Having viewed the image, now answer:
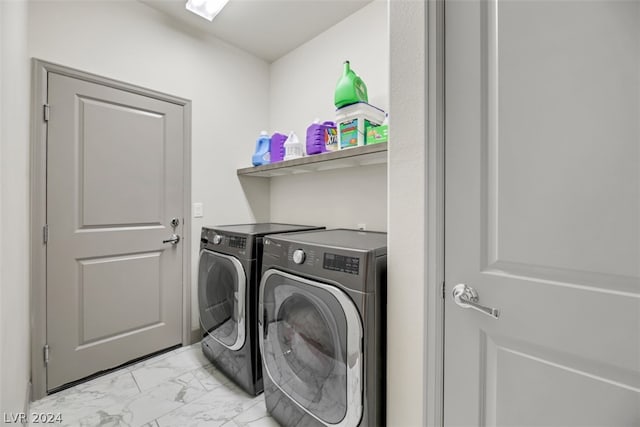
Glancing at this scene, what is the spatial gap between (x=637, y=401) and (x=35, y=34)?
3.10 meters

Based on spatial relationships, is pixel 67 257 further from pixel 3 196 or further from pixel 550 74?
pixel 550 74

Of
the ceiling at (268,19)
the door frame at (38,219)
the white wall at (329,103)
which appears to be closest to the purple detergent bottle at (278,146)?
the white wall at (329,103)

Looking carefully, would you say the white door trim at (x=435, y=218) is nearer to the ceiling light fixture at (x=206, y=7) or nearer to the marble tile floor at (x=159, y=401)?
the marble tile floor at (x=159, y=401)

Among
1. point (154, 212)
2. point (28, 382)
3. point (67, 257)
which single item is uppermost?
point (154, 212)

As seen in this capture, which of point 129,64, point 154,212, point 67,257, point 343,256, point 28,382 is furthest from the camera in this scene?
point 154,212

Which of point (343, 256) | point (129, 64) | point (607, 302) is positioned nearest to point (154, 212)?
point (129, 64)

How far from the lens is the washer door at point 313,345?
1097mm

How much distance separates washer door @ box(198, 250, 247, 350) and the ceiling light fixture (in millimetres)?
1743

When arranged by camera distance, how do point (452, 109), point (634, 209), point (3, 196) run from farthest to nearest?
point (452, 109) → point (3, 196) → point (634, 209)

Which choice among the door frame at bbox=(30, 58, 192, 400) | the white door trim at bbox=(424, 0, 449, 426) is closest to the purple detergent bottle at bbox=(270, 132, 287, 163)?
the door frame at bbox=(30, 58, 192, 400)

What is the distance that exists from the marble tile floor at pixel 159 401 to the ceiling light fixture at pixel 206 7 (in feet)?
8.49

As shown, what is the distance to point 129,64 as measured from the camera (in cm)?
198

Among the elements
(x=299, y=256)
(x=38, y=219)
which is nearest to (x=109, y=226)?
(x=38, y=219)

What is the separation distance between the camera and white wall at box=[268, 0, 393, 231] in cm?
197
